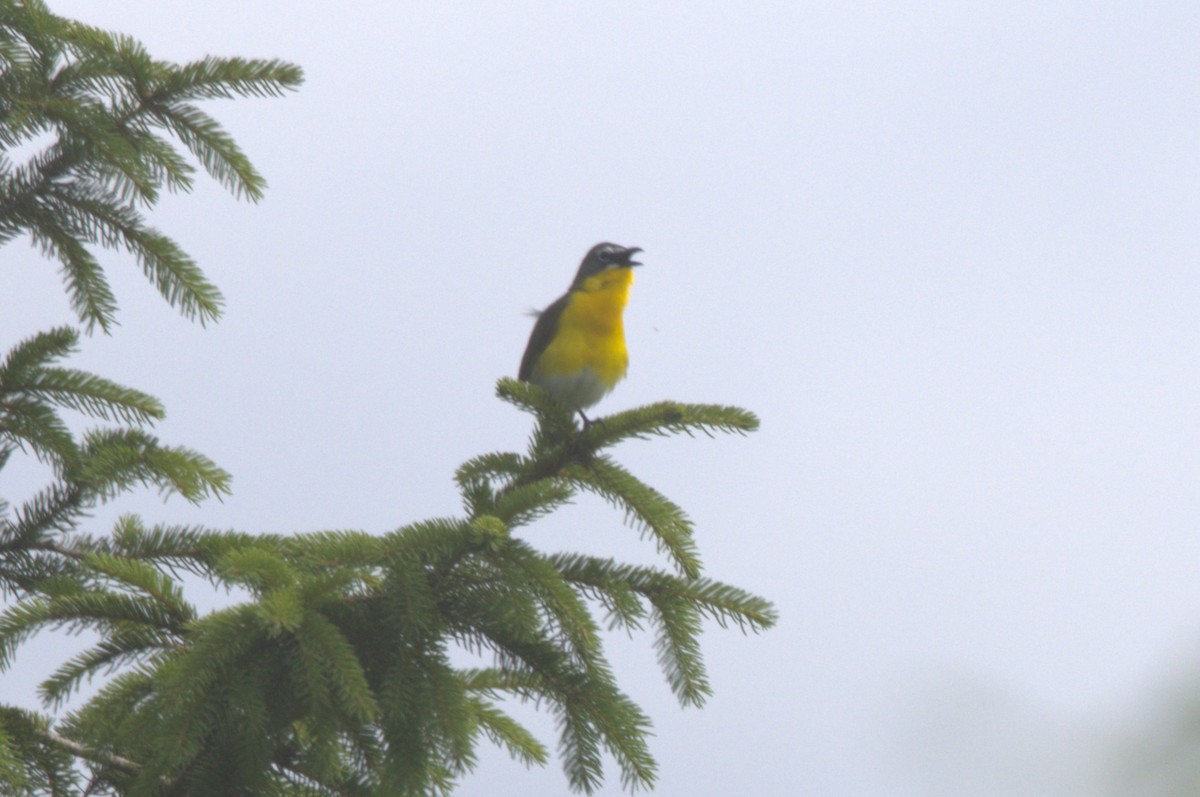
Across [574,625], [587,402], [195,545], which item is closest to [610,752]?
[574,625]

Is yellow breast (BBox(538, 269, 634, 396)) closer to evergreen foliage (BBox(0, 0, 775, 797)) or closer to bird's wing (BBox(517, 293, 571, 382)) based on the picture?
bird's wing (BBox(517, 293, 571, 382))

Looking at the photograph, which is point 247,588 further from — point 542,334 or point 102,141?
point 542,334

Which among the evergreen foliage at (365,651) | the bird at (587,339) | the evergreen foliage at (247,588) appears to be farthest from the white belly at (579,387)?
the evergreen foliage at (365,651)

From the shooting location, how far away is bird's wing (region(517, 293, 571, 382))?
7.81m

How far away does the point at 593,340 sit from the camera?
754 centimetres

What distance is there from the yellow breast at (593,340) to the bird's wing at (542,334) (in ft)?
0.25

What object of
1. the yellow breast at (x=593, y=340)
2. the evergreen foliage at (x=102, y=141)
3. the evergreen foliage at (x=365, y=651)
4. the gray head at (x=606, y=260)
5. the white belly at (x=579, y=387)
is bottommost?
the evergreen foliage at (x=365, y=651)

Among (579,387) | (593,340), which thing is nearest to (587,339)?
(593,340)

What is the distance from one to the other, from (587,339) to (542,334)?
0.47 meters

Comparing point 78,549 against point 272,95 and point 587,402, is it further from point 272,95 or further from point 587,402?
point 587,402

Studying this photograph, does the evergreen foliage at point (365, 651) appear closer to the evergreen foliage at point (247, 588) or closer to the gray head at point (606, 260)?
the evergreen foliage at point (247, 588)

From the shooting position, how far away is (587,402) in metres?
7.58

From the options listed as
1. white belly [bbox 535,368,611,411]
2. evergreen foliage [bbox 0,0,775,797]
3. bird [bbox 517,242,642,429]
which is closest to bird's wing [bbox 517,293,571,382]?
Answer: bird [bbox 517,242,642,429]

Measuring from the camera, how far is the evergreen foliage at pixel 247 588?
3129 millimetres
